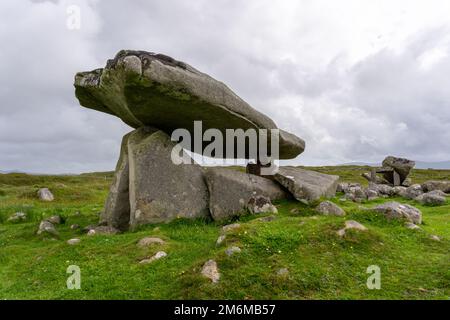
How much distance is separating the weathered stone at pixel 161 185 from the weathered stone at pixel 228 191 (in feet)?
1.50

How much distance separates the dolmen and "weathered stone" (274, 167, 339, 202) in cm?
5

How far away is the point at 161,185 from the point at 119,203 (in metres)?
2.68

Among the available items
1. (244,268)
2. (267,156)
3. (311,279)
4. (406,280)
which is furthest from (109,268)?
(267,156)

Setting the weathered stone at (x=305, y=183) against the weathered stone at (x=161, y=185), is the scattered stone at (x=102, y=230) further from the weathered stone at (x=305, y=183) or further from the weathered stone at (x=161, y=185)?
the weathered stone at (x=305, y=183)

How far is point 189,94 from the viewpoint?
16.6 meters

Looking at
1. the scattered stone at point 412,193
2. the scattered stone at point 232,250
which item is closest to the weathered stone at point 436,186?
the scattered stone at point 412,193

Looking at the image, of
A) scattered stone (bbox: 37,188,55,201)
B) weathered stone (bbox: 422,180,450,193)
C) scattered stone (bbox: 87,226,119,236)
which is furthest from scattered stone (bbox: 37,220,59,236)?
weathered stone (bbox: 422,180,450,193)

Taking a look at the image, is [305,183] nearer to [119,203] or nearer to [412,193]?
[119,203]

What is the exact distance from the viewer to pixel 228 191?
728 inches

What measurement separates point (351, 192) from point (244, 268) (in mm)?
20286

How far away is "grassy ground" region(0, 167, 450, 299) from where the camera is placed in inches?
350

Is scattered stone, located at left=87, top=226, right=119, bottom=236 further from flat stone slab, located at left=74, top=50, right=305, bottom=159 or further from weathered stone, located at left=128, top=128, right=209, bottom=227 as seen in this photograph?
flat stone slab, located at left=74, top=50, right=305, bottom=159

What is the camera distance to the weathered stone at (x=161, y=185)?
56.4ft
